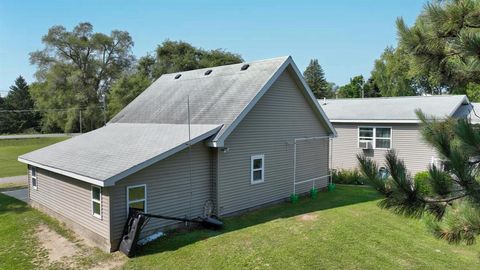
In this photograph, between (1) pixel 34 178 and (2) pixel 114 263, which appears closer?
(2) pixel 114 263

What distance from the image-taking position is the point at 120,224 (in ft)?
30.3

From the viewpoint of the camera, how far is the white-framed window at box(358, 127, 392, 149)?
20.1m

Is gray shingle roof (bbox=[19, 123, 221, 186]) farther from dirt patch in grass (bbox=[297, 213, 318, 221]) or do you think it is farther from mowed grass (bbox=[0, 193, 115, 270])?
dirt patch in grass (bbox=[297, 213, 318, 221])

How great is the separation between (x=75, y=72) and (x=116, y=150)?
38474mm

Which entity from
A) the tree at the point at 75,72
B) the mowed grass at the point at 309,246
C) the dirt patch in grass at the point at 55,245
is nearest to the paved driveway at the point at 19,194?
the dirt patch in grass at the point at 55,245

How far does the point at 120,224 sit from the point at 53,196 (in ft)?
14.5

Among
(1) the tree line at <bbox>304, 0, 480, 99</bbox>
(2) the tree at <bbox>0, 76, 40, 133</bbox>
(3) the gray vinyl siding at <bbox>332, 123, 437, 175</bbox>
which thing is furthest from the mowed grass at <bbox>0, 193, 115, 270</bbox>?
(2) the tree at <bbox>0, 76, 40, 133</bbox>

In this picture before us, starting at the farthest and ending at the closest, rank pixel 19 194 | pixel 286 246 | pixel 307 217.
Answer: pixel 19 194, pixel 307 217, pixel 286 246

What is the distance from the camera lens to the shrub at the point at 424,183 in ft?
12.4

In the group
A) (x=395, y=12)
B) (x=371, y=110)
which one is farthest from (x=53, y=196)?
(x=371, y=110)

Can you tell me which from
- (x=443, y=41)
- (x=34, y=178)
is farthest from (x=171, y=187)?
(x=443, y=41)

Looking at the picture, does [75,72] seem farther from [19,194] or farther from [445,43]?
[445,43]

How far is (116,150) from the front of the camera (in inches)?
449

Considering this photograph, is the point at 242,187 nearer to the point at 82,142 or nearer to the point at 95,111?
the point at 82,142
